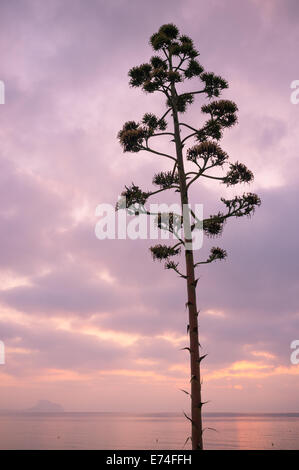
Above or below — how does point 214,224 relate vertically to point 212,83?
below

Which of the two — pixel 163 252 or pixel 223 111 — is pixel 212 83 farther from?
pixel 163 252

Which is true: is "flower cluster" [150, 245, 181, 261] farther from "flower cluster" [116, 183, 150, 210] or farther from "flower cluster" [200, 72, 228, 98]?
"flower cluster" [200, 72, 228, 98]

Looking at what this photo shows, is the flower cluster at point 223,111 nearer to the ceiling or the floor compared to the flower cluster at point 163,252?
nearer to the ceiling

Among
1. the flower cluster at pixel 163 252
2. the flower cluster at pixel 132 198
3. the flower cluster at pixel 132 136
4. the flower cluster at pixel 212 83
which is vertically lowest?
the flower cluster at pixel 163 252

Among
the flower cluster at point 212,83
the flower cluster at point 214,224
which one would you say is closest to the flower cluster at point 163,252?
the flower cluster at point 214,224

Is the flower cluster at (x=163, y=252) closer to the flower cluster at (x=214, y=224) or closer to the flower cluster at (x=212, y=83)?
the flower cluster at (x=214, y=224)

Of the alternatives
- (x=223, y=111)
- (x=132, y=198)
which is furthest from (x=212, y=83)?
(x=132, y=198)
